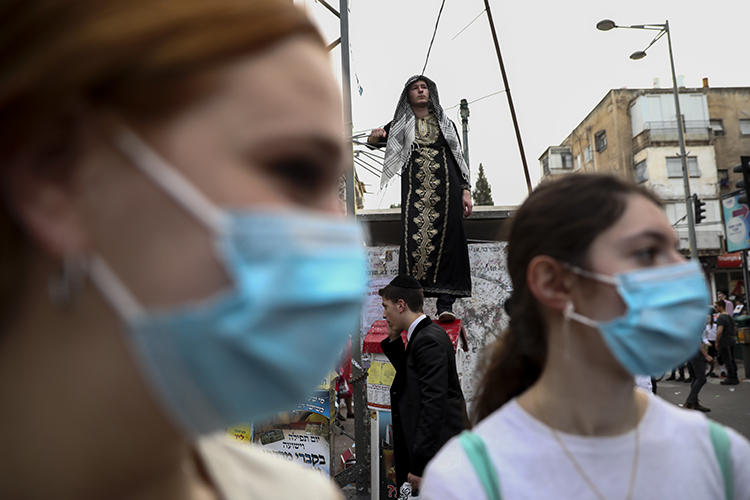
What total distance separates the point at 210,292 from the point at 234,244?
0.07 m

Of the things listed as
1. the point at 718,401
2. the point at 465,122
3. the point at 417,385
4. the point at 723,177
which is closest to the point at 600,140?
the point at 723,177

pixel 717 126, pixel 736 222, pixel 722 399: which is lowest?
pixel 722 399

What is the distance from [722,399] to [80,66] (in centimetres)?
1405

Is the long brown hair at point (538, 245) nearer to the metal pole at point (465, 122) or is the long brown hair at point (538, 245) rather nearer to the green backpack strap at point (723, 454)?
the green backpack strap at point (723, 454)

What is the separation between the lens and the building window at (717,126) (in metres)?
37.3

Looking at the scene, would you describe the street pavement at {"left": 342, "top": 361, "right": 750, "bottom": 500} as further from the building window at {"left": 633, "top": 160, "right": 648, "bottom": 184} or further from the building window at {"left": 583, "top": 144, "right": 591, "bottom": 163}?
the building window at {"left": 583, "top": 144, "right": 591, "bottom": 163}

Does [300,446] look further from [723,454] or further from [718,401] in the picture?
[718,401]

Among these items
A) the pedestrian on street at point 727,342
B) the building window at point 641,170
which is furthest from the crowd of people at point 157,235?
the building window at point 641,170

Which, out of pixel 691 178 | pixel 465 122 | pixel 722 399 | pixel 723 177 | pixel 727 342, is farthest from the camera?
pixel 723 177

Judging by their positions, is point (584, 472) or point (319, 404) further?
point (319, 404)

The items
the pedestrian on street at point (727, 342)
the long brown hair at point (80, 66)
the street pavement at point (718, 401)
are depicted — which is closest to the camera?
the long brown hair at point (80, 66)

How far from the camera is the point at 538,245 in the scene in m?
1.81

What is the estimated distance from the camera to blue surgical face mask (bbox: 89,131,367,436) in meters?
0.73

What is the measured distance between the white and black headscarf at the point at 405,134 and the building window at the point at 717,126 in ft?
129
